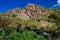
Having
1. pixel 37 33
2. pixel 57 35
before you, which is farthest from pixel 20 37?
pixel 57 35

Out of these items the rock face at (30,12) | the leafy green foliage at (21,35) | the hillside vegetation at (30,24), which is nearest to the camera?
the leafy green foliage at (21,35)

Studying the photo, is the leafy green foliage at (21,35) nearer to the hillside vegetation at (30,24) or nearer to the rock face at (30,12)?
the hillside vegetation at (30,24)

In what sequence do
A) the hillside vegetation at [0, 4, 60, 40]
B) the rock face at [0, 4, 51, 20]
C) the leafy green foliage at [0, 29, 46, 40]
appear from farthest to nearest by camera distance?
the rock face at [0, 4, 51, 20] < the hillside vegetation at [0, 4, 60, 40] < the leafy green foliage at [0, 29, 46, 40]

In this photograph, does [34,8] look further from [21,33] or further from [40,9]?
[21,33]

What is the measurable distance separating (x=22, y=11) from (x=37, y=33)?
1.75m

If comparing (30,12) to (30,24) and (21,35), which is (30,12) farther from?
(21,35)

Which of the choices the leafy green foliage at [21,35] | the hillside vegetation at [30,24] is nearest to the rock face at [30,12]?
the hillside vegetation at [30,24]

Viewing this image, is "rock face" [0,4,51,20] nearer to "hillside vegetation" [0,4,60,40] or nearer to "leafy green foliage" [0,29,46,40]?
"hillside vegetation" [0,4,60,40]

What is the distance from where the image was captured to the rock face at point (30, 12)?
504 inches

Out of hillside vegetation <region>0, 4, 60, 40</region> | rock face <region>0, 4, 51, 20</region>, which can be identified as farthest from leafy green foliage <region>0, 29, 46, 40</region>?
rock face <region>0, 4, 51, 20</region>

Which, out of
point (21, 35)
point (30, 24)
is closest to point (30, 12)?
point (30, 24)

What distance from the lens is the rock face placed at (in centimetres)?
1280

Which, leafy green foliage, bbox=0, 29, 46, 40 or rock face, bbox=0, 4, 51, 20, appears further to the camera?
rock face, bbox=0, 4, 51, 20

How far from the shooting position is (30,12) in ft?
43.3
